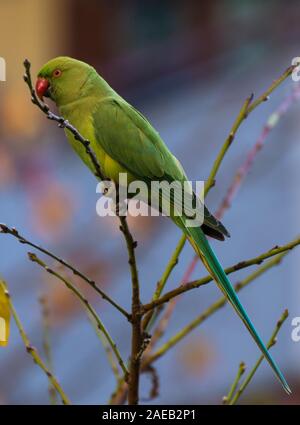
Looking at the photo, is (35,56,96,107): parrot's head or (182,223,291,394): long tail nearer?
(182,223,291,394): long tail

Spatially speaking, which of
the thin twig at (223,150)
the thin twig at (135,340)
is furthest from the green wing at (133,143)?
the thin twig at (135,340)

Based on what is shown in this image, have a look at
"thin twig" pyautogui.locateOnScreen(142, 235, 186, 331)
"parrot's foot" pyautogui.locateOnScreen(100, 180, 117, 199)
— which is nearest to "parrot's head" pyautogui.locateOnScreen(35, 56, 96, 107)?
"parrot's foot" pyautogui.locateOnScreen(100, 180, 117, 199)

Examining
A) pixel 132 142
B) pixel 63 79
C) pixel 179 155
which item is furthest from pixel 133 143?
pixel 179 155

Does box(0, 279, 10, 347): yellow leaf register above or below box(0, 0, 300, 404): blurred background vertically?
above

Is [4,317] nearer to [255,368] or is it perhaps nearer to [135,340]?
[135,340]

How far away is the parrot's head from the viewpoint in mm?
812

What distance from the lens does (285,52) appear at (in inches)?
96.3

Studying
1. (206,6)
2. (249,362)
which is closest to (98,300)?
(249,362)

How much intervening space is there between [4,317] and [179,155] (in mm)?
1353

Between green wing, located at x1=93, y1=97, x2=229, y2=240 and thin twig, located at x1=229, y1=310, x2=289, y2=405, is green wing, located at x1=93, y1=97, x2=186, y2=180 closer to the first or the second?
green wing, located at x1=93, y1=97, x2=229, y2=240

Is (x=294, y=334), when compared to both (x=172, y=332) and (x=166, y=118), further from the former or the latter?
(x=166, y=118)

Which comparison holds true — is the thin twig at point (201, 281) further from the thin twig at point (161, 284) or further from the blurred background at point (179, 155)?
the blurred background at point (179, 155)

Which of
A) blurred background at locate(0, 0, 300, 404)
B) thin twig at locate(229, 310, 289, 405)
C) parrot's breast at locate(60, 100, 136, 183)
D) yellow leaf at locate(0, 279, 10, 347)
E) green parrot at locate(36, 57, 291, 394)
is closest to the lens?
yellow leaf at locate(0, 279, 10, 347)

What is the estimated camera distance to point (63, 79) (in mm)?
856
